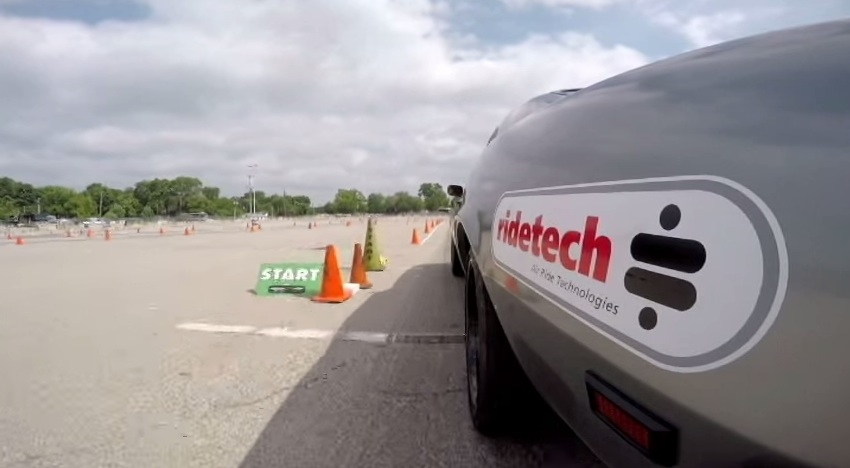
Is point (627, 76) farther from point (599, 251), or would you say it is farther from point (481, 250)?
point (481, 250)

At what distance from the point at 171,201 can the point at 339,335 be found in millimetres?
133701

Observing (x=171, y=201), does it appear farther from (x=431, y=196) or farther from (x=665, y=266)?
(x=665, y=266)

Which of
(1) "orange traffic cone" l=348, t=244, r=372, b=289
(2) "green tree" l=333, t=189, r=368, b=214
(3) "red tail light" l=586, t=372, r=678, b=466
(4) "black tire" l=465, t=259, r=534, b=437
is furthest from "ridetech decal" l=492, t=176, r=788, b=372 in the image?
(2) "green tree" l=333, t=189, r=368, b=214

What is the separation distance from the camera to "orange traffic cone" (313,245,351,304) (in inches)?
267

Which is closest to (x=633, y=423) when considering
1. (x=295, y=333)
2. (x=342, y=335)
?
(x=342, y=335)

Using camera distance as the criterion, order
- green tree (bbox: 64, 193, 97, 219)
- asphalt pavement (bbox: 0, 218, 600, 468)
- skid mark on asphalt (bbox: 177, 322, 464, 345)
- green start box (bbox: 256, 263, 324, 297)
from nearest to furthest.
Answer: asphalt pavement (bbox: 0, 218, 600, 468), skid mark on asphalt (bbox: 177, 322, 464, 345), green start box (bbox: 256, 263, 324, 297), green tree (bbox: 64, 193, 97, 219)

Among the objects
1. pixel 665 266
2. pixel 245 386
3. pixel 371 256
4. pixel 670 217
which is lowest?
pixel 245 386

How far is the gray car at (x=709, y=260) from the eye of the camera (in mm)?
863

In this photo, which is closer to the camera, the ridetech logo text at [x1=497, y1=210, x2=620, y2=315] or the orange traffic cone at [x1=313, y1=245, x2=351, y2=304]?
the ridetech logo text at [x1=497, y1=210, x2=620, y2=315]

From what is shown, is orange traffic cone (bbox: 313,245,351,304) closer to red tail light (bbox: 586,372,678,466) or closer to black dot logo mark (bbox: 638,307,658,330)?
red tail light (bbox: 586,372,678,466)

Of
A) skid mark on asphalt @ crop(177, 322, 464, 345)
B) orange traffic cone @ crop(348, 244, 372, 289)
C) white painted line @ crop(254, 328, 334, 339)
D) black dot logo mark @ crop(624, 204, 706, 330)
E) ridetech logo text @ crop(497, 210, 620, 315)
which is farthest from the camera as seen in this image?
orange traffic cone @ crop(348, 244, 372, 289)

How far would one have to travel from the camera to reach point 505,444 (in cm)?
276

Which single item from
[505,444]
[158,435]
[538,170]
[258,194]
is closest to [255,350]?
[158,435]

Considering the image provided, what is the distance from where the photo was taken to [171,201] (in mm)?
124500
